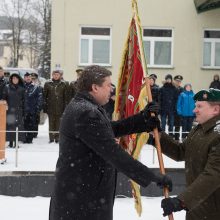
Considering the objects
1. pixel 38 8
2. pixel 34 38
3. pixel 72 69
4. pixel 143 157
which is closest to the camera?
pixel 143 157

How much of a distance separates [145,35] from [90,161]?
12.6 m

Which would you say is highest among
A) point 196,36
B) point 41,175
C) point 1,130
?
point 196,36

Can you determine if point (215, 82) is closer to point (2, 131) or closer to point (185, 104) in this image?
point (185, 104)

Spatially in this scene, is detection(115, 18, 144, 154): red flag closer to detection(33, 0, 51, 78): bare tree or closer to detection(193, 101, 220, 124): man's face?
detection(193, 101, 220, 124): man's face

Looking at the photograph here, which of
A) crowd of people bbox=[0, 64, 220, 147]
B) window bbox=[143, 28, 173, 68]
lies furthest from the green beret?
window bbox=[143, 28, 173, 68]

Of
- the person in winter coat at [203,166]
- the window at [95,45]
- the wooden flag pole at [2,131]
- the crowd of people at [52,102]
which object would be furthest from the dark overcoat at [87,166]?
the window at [95,45]

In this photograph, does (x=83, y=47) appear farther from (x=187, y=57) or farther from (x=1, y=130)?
(x=1, y=130)

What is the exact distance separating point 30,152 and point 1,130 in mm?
1235

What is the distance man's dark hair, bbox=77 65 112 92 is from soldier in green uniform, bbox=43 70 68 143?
715cm

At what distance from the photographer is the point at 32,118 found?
35.7 feet

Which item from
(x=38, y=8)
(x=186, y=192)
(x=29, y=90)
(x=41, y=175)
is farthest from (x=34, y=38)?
(x=186, y=192)

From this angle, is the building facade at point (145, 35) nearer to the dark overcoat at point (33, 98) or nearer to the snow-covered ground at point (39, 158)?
the dark overcoat at point (33, 98)

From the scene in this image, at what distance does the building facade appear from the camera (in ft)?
49.2

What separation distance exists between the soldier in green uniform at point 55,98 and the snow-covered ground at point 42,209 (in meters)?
3.27
